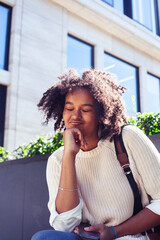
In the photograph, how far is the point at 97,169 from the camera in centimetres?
248

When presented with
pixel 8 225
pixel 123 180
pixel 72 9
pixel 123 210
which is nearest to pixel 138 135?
pixel 123 180

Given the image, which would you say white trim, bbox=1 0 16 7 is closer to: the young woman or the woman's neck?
the young woman

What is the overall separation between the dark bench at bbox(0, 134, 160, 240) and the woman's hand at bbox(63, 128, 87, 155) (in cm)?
177

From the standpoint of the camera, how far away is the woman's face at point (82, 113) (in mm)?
2533

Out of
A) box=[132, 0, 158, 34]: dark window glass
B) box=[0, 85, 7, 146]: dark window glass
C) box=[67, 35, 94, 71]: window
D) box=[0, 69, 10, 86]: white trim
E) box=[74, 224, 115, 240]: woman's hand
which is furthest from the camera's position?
box=[132, 0, 158, 34]: dark window glass

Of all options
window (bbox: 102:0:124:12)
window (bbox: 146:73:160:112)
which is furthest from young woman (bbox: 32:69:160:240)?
window (bbox: 146:73:160:112)

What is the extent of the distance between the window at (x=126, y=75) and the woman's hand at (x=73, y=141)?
32.3ft

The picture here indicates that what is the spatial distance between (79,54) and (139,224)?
A: 10228mm

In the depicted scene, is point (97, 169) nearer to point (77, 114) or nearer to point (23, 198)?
point (77, 114)

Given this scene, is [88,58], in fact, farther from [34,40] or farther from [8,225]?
[8,225]

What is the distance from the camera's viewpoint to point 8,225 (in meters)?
4.73

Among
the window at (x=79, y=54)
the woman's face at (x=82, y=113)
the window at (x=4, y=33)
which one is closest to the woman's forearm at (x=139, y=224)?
the woman's face at (x=82, y=113)

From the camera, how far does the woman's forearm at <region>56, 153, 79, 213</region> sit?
2301 mm

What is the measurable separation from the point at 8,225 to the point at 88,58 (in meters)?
8.48
